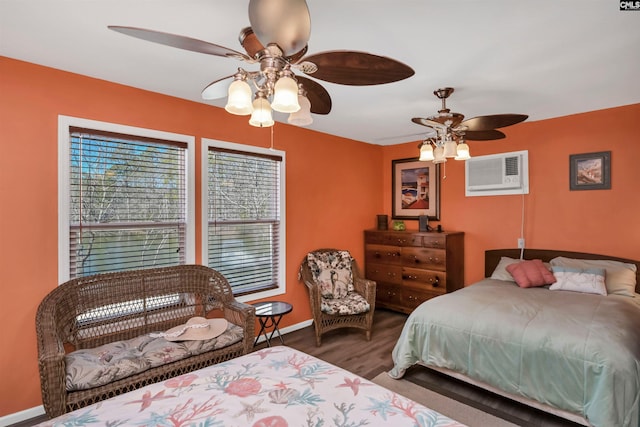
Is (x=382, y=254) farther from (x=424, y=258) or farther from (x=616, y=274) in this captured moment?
(x=616, y=274)

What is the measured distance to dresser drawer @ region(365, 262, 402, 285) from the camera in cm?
466

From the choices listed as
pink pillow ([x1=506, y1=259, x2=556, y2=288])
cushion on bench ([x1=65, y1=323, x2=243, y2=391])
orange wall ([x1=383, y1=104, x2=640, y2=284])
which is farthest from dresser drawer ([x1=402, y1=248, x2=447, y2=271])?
cushion on bench ([x1=65, y1=323, x2=243, y2=391])

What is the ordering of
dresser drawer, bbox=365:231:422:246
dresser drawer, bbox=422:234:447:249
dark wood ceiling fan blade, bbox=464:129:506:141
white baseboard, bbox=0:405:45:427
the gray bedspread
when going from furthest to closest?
dresser drawer, bbox=365:231:422:246 < dresser drawer, bbox=422:234:447:249 < dark wood ceiling fan blade, bbox=464:129:506:141 < white baseboard, bbox=0:405:45:427 < the gray bedspread

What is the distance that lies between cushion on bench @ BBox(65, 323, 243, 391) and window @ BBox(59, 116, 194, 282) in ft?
2.28

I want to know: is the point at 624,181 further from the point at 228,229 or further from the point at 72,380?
the point at 72,380

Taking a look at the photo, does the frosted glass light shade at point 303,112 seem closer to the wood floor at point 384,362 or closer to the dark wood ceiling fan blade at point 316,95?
the dark wood ceiling fan blade at point 316,95

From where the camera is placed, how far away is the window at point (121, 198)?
2607 mm

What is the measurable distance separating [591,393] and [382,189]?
379cm

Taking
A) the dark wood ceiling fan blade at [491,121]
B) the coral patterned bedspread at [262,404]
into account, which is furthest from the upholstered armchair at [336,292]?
the dark wood ceiling fan blade at [491,121]

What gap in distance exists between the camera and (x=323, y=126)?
4219 mm

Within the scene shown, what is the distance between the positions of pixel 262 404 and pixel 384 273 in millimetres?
3630

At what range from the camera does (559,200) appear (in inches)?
150

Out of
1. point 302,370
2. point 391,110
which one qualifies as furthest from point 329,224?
point 302,370

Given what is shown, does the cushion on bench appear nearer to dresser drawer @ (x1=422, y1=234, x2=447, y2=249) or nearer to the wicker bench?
the wicker bench
